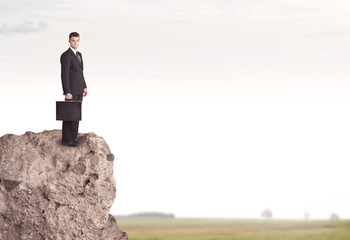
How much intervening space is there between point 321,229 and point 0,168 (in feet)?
42.1

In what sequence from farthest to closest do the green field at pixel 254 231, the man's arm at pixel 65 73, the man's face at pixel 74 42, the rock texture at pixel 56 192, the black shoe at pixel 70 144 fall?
the green field at pixel 254 231
the black shoe at pixel 70 144
the man's face at pixel 74 42
the man's arm at pixel 65 73
the rock texture at pixel 56 192

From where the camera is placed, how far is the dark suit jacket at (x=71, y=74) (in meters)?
13.4

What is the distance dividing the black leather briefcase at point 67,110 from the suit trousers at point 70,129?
268 mm

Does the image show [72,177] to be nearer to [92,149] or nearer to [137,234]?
[92,149]

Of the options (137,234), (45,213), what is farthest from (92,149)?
(137,234)

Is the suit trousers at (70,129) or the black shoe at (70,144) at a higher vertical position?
the suit trousers at (70,129)

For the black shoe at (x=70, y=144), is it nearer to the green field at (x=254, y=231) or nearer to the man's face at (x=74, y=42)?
the man's face at (x=74, y=42)

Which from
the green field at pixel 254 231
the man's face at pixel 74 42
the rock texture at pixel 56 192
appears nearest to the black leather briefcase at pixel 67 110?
the rock texture at pixel 56 192

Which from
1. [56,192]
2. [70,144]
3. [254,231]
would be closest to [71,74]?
[70,144]

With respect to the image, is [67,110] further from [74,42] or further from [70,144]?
[74,42]

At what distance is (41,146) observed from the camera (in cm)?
1369

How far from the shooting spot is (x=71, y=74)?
13516 millimetres

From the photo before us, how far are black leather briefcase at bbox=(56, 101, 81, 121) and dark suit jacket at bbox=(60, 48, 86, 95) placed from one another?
26 centimetres

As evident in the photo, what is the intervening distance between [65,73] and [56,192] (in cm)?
230
